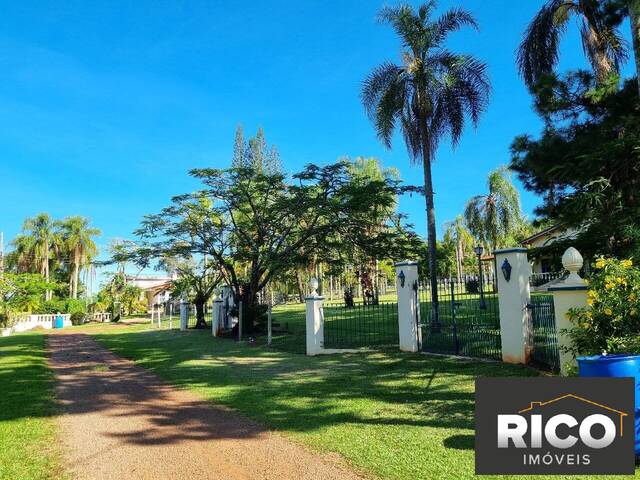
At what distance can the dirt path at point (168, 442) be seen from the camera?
442 cm

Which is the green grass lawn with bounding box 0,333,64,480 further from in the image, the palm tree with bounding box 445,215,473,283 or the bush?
the palm tree with bounding box 445,215,473,283

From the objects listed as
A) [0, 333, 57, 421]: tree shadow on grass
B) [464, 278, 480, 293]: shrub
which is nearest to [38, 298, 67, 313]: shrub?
[0, 333, 57, 421]: tree shadow on grass

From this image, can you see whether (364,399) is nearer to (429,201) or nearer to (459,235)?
(429,201)

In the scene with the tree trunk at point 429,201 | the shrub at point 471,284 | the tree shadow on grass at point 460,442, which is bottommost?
the tree shadow on grass at point 460,442

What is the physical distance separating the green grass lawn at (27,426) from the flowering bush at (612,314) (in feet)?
17.9

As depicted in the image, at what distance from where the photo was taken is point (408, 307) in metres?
10.8

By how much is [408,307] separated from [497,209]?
28.4 meters

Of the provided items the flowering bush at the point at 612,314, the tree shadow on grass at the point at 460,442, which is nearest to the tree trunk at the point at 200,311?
the tree shadow on grass at the point at 460,442

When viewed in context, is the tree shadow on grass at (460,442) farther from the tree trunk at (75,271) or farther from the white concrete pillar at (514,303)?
the tree trunk at (75,271)

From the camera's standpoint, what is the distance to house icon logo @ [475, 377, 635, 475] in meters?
3.75

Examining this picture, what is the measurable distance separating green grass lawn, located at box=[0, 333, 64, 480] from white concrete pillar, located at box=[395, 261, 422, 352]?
23.2 ft

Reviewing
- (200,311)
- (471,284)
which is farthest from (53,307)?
(471,284)

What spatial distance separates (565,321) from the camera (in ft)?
20.5

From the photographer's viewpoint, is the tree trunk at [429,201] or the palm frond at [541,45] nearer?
the palm frond at [541,45]
